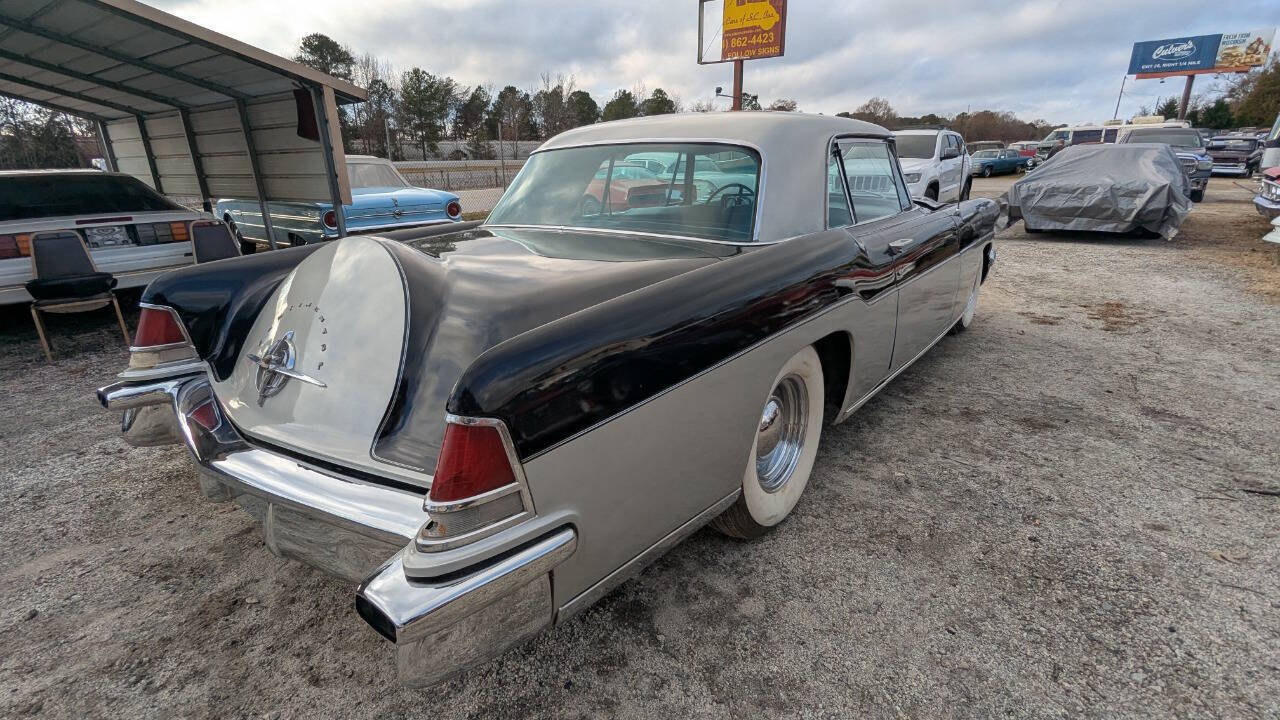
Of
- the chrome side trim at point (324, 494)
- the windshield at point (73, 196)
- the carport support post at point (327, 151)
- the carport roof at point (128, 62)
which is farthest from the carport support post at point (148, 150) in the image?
the chrome side trim at point (324, 494)

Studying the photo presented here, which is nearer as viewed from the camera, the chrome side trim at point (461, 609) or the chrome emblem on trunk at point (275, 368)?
the chrome side trim at point (461, 609)

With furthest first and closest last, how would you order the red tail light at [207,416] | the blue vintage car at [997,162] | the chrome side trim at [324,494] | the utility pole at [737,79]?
the blue vintage car at [997,162] < the utility pole at [737,79] < the red tail light at [207,416] < the chrome side trim at [324,494]

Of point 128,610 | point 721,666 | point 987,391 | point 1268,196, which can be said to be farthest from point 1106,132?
point 128,610

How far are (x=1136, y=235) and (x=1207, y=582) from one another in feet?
31.5

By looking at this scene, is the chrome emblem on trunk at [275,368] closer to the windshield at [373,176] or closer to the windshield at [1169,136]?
the windshield at [373,176]

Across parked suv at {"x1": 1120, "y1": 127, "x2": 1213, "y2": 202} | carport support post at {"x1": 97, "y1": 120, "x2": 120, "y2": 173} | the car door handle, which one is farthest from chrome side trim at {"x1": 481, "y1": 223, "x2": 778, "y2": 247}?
parked suv at {"x1": 1120, "y1": 127, "x2": 1213, "y2": 202}

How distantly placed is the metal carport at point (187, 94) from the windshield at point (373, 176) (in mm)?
1194

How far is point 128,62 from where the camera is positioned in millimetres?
6293

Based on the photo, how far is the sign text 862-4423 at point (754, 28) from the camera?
18.7 m

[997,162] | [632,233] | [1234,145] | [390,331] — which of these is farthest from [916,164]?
[997,162]

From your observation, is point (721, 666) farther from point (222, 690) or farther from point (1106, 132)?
point (1106, 132)

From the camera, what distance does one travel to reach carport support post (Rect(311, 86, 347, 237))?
19.5 feet

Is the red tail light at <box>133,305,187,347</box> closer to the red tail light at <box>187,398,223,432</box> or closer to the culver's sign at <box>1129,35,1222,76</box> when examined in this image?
the red tail light at <box>187,398,223,432</box>

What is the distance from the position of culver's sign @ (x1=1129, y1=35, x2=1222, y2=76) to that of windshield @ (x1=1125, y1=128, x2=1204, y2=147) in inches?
1806
